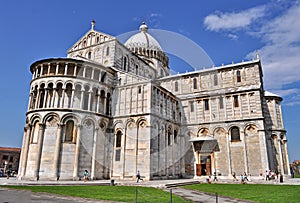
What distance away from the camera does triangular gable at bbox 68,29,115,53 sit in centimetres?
3430

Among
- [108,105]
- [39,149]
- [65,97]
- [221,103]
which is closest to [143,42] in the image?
[221,103]

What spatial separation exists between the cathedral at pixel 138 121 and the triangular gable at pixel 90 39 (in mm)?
154

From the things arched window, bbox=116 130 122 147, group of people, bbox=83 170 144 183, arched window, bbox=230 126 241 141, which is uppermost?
arched window, bbox=230 126 241 141

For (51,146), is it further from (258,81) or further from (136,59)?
(258,81)

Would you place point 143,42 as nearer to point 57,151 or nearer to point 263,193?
point 57,151

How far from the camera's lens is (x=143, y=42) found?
47062mm

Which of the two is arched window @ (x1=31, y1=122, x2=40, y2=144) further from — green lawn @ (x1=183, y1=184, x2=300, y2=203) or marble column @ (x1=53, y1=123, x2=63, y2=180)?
green lawn @ (x1=183, y1=184, x2=300, y2=203)

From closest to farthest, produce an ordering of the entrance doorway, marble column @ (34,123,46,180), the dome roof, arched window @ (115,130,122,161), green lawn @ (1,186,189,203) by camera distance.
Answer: green lawn @ (1,186,189,203)
marble column @ (34,123,46,180)
arched window @ (115,130,122,161)
the entrance doorway
the dome roof

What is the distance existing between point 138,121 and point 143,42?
25.4m

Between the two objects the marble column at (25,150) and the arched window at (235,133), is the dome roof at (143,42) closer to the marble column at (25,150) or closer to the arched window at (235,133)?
the arched window at (235,133)

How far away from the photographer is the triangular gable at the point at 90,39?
34.3 meters

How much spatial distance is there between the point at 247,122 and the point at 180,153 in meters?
9.93

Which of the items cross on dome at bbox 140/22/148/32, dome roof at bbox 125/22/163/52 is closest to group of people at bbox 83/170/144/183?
dome roof at bbox 125/22/163/52

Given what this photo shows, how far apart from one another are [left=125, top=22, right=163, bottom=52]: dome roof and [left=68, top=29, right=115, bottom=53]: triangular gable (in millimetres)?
11285
